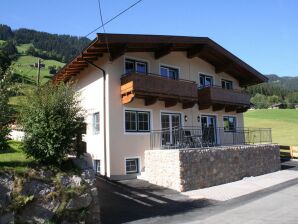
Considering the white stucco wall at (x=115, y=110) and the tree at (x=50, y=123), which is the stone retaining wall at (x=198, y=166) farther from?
the tree at (x=50, y=123)

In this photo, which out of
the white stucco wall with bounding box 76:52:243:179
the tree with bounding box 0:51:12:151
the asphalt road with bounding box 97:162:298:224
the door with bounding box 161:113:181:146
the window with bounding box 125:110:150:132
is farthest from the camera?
the door with bounding box 161:113:181:146

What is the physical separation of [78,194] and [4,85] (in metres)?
4.31

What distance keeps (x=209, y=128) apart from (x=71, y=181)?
14880 millimetres

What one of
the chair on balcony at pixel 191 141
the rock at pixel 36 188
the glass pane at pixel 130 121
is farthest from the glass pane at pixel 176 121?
the rock at pixel 36 188

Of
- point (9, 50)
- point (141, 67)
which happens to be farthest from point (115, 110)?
point (9, 50)

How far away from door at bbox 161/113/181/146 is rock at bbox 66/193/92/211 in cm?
911

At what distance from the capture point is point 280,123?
6288cm

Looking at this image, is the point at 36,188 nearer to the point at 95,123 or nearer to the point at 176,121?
the point at 95,123

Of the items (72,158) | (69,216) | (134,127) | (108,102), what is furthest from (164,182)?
(69,216)

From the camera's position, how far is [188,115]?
23188 mm

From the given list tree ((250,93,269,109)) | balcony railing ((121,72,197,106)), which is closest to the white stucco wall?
balcony railing ((121,72,197,106))

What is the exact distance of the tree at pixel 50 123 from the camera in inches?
466

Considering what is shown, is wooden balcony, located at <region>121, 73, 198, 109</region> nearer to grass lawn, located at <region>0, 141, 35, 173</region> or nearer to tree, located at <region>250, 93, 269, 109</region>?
grass lawn, located at <region>0, 141, 35, 173</region>

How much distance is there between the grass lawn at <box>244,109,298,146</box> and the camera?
47.2 metres
